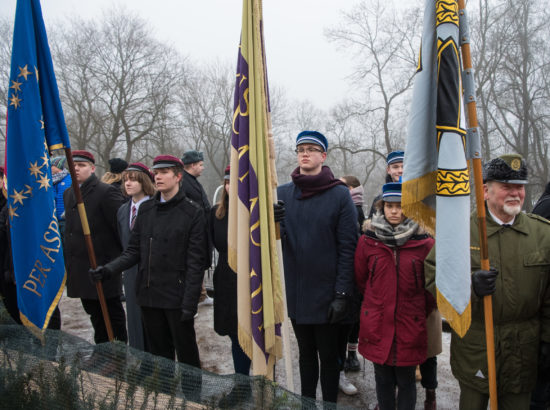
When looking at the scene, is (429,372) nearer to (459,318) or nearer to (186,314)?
(459,318)

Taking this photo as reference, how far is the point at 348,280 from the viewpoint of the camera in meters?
3.05

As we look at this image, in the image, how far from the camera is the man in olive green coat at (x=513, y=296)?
2.38 meters

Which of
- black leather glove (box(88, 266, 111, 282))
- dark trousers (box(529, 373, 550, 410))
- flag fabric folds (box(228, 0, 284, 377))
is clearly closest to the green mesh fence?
flag fabric folds (box(228, 0, 284, 377))

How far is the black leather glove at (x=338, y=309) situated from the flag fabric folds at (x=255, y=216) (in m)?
0.50

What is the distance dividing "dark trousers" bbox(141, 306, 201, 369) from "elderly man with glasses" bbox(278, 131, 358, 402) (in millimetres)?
891

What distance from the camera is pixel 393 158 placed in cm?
429

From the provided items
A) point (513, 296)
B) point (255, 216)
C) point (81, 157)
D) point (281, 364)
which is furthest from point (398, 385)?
point (81, 157)

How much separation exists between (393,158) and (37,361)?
142 inches

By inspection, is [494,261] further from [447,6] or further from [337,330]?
[447,6]

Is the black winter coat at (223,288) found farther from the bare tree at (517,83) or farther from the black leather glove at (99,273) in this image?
the bare tree at (517,83)

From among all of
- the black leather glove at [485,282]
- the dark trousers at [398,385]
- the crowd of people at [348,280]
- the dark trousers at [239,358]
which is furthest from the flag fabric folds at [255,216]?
the black leather glove at [485,282]

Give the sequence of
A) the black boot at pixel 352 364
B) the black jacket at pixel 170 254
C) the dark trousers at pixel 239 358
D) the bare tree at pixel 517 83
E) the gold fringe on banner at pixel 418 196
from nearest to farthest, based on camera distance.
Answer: the gold fringe on banner at pixel 418 196
the black jacket at pixel 170 254
the dark trousers at pixel 239 358
the black boot at pixel 352 364
the bare tree at pixel 517 83

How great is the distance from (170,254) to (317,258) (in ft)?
4.00

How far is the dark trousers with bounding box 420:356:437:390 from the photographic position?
11.1 ft
